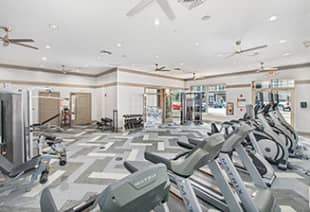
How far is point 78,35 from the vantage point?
4.66 meters

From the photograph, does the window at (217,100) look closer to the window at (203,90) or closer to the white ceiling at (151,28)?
the window at (203,90)

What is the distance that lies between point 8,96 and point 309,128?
11.3 meters

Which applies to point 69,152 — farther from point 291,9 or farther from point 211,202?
point 291,9

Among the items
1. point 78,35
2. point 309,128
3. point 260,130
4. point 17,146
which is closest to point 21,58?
point 78,35

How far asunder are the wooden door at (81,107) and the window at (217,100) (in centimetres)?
847

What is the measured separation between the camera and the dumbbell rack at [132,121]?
8.64 meters

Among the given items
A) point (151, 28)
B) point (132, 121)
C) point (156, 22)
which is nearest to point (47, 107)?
point (132, 121)

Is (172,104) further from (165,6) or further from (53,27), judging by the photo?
(165,6)

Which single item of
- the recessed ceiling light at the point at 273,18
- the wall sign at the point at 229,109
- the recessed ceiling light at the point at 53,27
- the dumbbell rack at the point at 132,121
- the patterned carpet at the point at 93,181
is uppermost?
the recessed ceiling light at the point at 273,18

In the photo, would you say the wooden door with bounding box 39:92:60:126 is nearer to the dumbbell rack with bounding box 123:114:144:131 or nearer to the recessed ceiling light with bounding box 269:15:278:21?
the dumbbell rack with bounding box 123:114:144:131

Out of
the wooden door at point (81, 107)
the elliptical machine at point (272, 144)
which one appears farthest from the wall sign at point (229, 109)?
the wooden door at point (81, 107)

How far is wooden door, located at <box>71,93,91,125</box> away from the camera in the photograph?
10250 millimetres

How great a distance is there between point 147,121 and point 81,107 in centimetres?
452

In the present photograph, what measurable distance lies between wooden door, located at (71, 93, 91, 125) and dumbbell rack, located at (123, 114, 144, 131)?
139 inches
